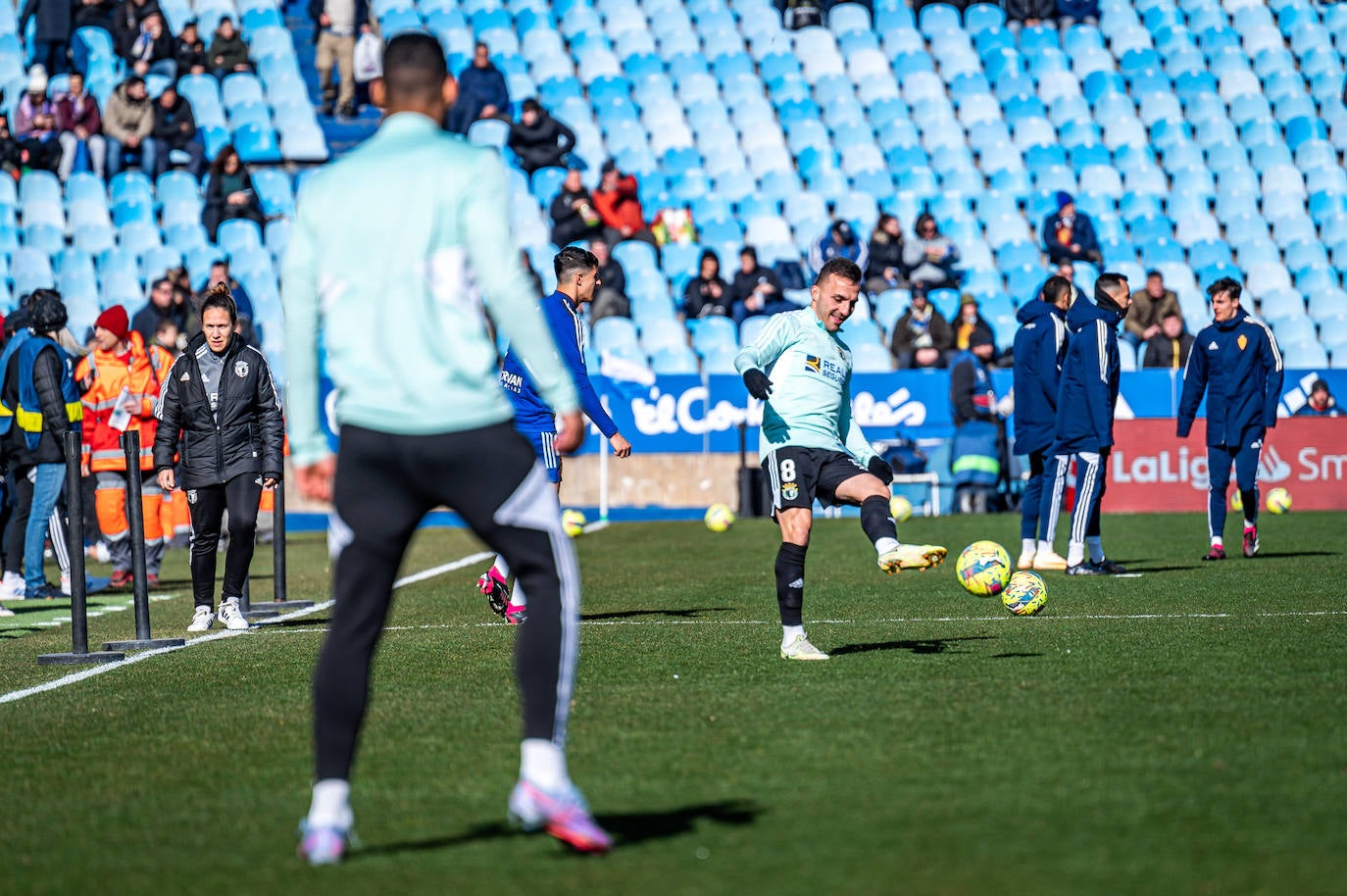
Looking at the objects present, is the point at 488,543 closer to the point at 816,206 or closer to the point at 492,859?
the point at 492,859

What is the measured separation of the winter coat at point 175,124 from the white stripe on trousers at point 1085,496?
Answer: 17.7 m

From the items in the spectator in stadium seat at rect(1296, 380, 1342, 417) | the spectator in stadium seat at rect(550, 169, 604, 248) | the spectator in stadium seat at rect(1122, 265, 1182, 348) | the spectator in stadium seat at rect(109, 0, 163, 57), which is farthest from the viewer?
the spectator in stadium seat at rect(109, 0, 163, 57)

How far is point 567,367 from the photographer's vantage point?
32.2 feet

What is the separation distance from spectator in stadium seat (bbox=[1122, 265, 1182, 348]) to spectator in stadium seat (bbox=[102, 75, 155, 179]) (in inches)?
591

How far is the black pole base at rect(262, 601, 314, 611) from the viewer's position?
12.5 meters

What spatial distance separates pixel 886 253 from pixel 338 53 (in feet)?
32.6

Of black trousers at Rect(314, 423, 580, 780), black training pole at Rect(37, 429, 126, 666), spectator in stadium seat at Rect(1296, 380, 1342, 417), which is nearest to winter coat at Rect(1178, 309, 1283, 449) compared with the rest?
spectator in stadium seat at Rect(1296, 380, 1342, 417)

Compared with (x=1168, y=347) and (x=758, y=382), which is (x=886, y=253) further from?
(x=758, y=382)

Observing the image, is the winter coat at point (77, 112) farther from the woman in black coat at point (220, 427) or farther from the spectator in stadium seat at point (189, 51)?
the woman in black coat at point (220, 427)

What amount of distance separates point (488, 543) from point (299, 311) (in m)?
0.78

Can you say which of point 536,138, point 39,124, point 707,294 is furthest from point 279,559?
point 39,124

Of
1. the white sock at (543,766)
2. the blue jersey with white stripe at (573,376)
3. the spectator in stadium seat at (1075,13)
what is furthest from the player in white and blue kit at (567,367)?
the spectator in stadium seat at (1075,13)

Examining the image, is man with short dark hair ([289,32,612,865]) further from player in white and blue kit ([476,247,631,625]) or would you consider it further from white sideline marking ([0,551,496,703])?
player in white and blue kit ([476,247,631,625])

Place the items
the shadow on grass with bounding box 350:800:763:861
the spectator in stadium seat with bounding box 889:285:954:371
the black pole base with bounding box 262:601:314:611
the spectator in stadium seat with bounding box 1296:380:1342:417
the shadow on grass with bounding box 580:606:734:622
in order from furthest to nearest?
1. the spectator in stadium seat with bounding box 889:285:954:371
2. the spectator in stadium seat with bounding box 1296:380:1342:417
3. the black pole base with bounding box 262:601:314:611
4. the shadow on grass with bounding box 580:606:734:622
5. the shadow on grass with bounding box 350:800:763:861
